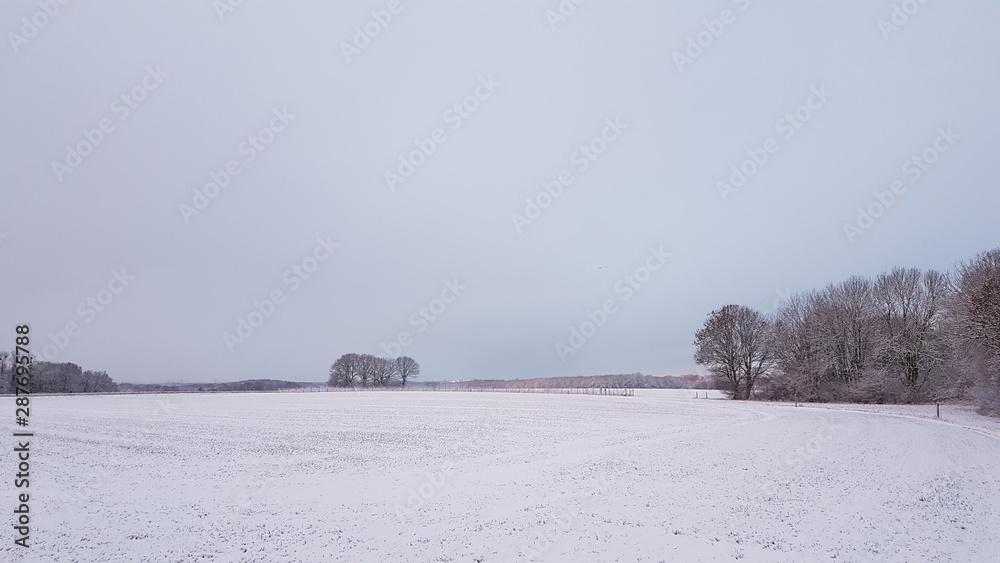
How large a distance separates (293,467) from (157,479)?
13.9ft

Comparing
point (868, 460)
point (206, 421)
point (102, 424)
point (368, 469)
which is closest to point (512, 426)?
point (368, 469)

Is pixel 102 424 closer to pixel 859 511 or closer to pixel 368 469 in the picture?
pixel 368 469

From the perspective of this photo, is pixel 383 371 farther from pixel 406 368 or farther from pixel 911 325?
pixel 911 325

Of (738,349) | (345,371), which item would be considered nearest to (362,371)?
(345,371)

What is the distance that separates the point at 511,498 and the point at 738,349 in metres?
77.8

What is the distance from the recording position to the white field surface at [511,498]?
34.7 feet

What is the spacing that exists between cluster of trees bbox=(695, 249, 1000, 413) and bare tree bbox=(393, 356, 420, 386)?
12070 cm

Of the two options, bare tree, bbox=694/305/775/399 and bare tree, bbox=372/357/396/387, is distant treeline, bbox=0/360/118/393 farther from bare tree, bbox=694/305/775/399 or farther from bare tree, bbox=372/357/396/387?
bare tree, bbox=694/305/775/399

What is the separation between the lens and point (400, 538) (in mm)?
11281

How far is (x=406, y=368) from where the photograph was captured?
188m

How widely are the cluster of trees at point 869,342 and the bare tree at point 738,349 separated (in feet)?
0.50

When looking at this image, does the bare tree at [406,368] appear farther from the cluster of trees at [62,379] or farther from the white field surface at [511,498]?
the white field surface at [511,498]

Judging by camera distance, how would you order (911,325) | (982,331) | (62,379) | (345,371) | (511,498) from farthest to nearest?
(345,371), (62,379), (911,325), (982,331), (511,498)

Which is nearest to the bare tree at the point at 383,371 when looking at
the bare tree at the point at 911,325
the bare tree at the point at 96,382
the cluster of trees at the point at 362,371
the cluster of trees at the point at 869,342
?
the cluster of trees at the point at 362,371
